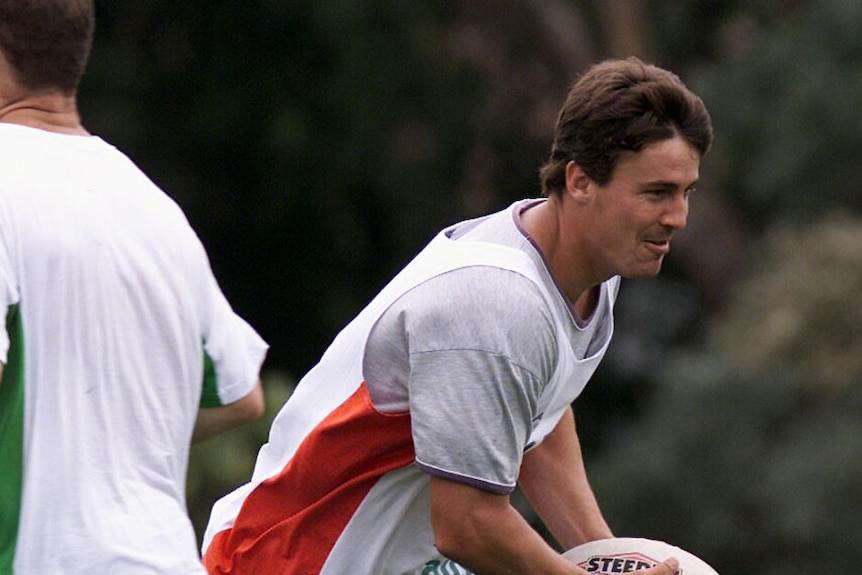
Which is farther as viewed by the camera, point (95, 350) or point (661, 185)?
point (661, 185)

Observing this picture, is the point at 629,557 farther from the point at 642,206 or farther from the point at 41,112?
the point at 41,112

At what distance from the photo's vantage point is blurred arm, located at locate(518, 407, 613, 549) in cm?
421

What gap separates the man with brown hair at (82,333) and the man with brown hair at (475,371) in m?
0.38

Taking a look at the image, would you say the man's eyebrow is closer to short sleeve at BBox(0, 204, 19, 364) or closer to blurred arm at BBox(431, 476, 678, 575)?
blurred arm at BBox(431, 476, 678, 575)

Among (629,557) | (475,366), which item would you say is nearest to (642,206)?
(475,366)

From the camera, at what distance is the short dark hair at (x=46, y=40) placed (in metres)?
3.22

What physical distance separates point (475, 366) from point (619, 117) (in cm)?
53

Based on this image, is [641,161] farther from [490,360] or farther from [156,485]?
[156,485]

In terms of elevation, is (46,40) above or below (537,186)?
above

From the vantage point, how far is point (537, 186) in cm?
1731

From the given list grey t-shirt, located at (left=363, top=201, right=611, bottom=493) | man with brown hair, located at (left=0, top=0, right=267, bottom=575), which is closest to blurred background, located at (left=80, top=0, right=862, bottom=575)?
grey t-shirt, located at (left=363, top=201, right=611, bottom=493)

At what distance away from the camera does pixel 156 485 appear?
328 centimetres

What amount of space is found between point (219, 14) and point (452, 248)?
1347 cm

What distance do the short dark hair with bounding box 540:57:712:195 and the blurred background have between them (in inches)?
372
